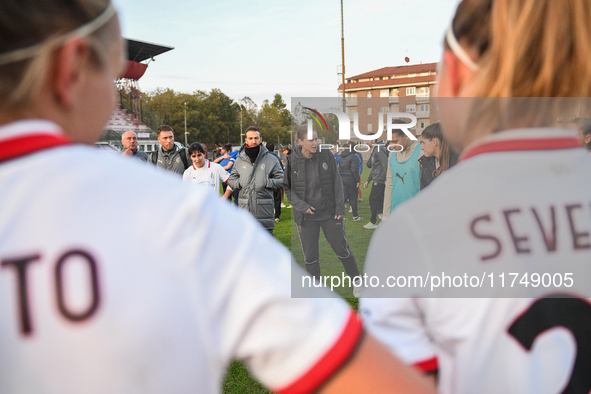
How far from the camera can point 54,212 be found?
51 cm

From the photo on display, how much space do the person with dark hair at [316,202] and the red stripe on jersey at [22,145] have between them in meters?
4.62

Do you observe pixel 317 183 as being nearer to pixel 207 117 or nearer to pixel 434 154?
pixel 434 154

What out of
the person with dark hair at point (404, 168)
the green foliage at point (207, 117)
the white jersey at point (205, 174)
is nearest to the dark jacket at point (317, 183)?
the person with dark hair at point (404, 168)

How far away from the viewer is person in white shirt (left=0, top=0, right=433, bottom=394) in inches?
19.7

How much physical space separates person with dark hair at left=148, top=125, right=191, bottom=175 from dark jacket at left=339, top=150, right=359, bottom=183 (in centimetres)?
401

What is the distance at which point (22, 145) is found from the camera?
0.54 m

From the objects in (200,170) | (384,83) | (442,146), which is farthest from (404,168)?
(384,83)

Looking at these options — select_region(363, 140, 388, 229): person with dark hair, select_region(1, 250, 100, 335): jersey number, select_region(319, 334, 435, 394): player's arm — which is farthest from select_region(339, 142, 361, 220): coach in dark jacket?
select_region(1, 250, 100, 335): jersey number

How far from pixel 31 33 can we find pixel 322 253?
666 cm

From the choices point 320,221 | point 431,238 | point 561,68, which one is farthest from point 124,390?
point 320,221

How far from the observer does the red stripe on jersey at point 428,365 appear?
2.60 ft

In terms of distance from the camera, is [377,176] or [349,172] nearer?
[377,176]

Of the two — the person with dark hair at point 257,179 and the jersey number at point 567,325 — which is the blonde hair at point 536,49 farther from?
the person with dark hair at point 257,179

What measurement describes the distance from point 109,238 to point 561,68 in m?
0.80
